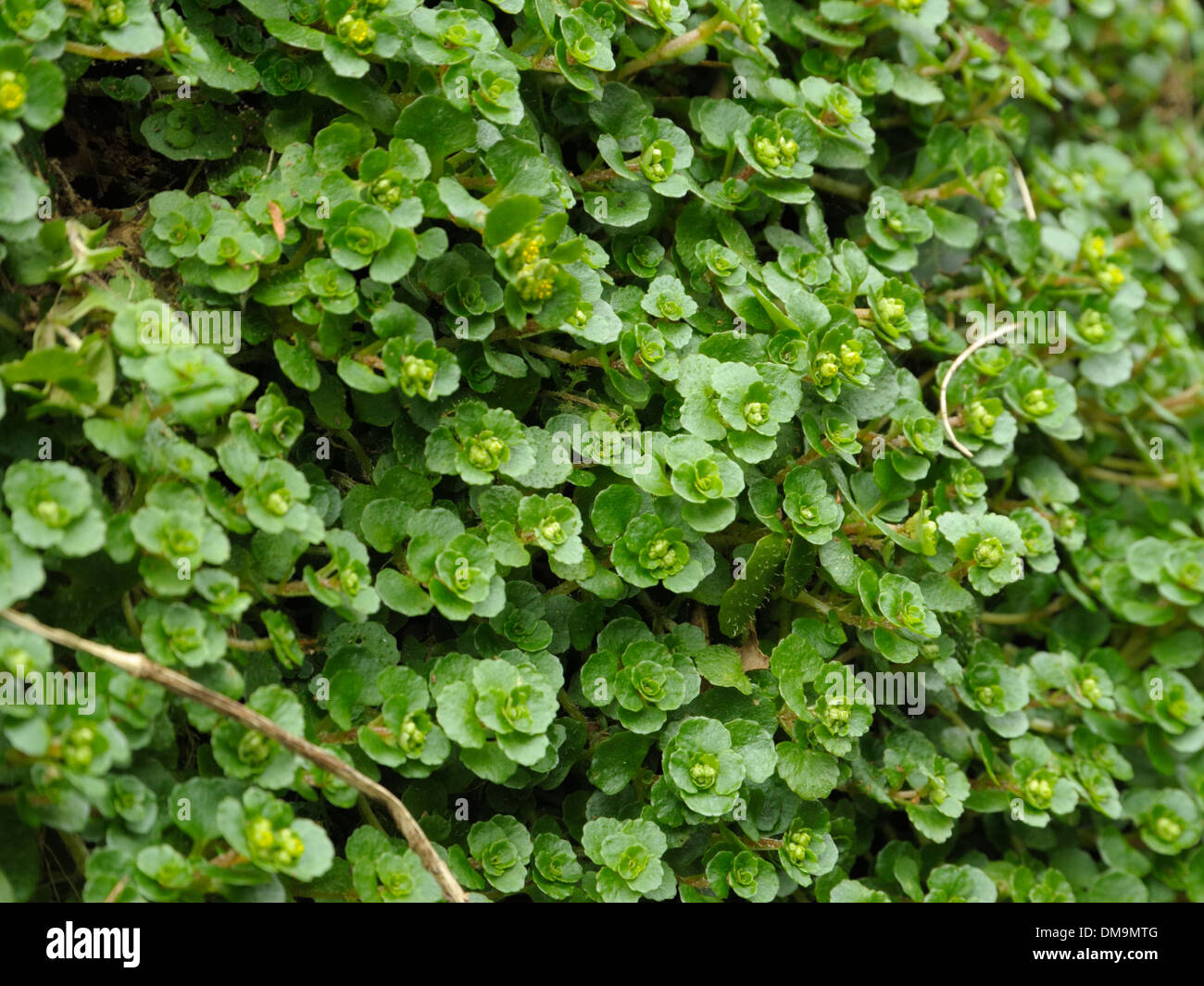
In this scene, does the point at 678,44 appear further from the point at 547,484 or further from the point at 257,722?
the point at 257,722

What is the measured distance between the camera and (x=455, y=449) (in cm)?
162

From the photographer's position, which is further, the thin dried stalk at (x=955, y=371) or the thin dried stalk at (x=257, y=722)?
the thin dried stalk at (x=955, y=371)

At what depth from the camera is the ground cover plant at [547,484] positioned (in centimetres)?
136

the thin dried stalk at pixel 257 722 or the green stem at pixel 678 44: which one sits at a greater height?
the green stem at pixel 678 44

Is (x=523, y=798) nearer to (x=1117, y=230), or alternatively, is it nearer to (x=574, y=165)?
(x=574, y=165)

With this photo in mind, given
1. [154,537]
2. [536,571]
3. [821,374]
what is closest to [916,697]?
[821,374]

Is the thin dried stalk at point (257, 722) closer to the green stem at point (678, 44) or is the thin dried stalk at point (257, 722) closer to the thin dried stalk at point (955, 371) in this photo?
the thin dried stalk at point (955, 371)

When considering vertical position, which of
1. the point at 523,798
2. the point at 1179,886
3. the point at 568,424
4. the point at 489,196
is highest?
the point at 489,196

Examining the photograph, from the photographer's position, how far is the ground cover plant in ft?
4.45

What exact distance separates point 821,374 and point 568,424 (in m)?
0.44

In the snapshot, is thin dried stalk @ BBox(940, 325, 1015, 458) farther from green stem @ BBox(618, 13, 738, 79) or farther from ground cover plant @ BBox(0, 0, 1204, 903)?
green stem @ BBox(618, 13, 738, 79)

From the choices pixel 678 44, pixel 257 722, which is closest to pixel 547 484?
pixel 257 722

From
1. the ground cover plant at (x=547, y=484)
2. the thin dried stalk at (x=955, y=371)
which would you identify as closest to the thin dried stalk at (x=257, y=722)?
the ground cover plant at (x=547, y=484)

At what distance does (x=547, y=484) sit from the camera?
5.35 ft
